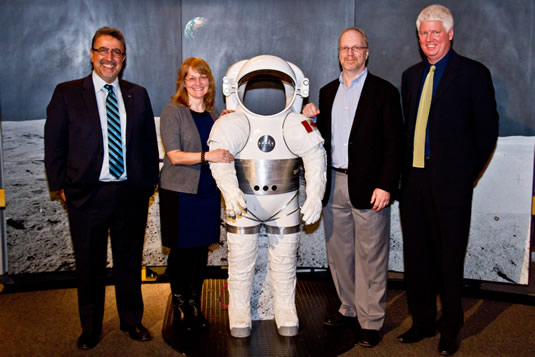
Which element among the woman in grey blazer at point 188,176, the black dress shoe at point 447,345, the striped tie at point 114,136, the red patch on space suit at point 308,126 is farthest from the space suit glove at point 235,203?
the black dress shoe at point 447,345

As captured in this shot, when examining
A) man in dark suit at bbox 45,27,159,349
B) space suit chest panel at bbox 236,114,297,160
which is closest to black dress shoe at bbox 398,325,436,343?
space suit chest panel at bbox 236,114,297,160

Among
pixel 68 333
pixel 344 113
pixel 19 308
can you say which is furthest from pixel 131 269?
pixel 344 113

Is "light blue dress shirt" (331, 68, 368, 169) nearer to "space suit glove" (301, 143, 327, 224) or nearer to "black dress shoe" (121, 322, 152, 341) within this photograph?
"space suit glove" (301, 143, 327, 224)

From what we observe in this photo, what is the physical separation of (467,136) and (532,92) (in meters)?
1.31

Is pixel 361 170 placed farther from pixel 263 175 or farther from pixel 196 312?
pixel 196 312

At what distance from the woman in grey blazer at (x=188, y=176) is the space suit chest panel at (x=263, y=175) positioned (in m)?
0.24

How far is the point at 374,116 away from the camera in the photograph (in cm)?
274

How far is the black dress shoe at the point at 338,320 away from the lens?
10.1 feet

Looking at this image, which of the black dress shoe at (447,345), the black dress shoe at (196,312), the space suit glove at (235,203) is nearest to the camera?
the space suit glove at (235,203)

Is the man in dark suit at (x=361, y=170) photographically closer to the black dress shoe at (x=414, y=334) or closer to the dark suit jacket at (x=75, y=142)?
the black dress shoe at (x=414, y=334)

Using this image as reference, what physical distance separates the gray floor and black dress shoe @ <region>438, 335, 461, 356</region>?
0.05 meters

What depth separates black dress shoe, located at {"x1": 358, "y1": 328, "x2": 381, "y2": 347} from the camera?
9.32 ft

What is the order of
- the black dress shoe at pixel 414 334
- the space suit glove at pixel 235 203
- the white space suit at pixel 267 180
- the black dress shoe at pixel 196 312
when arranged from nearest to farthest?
the space suit glove at pixel 235 203
the white space suit at pixel 267 180
the black dress shoe at pixel 414 334
the black dress shoe at pixel 196 312

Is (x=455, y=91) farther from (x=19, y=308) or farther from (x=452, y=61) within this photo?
(x=19, y=308)
